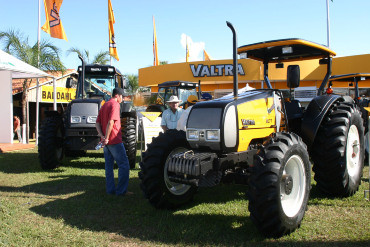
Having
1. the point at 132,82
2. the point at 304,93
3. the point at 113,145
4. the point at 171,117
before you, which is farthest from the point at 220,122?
the point at 132,82

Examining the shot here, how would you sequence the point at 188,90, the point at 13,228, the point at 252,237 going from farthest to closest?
the point at 188,90 < the point at 13,228 < the point at 252,237

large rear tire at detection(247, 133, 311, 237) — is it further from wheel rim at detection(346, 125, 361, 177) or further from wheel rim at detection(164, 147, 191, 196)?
wheel rim at detection(346, 125, 361, 177)

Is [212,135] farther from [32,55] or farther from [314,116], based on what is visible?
[32,55]

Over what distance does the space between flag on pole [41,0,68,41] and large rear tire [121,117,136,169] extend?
31.5 feet

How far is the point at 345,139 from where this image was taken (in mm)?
4551

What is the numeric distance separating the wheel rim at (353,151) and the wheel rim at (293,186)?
5.24 feet

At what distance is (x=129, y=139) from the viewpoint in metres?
7.62

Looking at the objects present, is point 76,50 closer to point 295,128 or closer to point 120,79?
point 120,79

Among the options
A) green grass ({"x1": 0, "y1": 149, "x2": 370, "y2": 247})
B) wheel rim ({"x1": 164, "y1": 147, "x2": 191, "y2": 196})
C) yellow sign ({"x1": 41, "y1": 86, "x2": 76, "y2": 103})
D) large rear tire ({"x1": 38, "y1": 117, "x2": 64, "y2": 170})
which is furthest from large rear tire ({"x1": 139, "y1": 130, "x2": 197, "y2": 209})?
yellow sign ({"x1": 41, "y1": 86, "x2": 76, "y2": 103})

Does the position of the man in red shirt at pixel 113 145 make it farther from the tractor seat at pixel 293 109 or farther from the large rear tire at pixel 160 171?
the tractor seat at pixel 293 109

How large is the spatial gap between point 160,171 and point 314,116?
2.25 metres

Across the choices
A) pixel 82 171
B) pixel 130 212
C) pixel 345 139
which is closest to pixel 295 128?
pixel 345 139

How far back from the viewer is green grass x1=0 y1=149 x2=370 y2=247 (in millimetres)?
3492

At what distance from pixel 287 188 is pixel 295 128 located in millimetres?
1787
